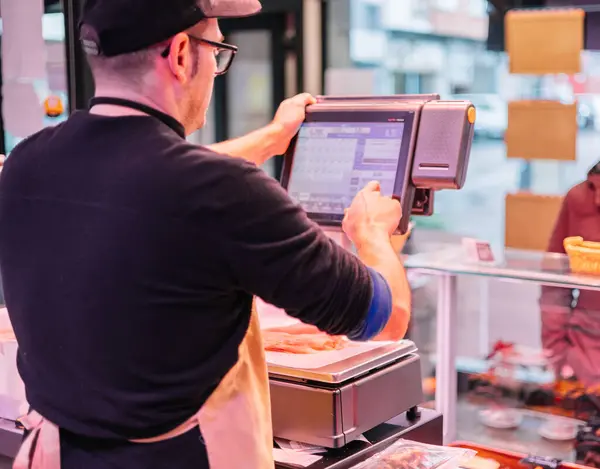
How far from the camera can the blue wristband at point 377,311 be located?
3.85 ft

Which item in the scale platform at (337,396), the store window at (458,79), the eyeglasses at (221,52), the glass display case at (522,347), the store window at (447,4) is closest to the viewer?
the eyeglasses at (221,52)

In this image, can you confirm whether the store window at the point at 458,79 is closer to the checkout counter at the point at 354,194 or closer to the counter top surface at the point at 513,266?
the counter top surface at the point at 513,266

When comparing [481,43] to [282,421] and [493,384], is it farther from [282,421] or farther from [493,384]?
[282,421]

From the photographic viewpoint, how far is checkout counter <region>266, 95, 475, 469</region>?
1512 millimetres

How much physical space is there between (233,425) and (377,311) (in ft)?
0.86

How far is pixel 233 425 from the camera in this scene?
3.94 ft

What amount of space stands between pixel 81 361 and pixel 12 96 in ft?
8.95

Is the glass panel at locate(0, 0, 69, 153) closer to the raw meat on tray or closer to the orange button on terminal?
the raw meat on tray

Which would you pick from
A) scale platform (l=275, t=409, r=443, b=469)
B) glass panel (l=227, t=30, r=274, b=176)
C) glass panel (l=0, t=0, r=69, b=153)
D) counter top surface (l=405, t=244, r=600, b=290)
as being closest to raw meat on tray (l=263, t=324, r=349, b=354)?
scale platform (l=275, t=409, r=443, b=469)

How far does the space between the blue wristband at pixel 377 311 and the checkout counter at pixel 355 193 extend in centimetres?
32

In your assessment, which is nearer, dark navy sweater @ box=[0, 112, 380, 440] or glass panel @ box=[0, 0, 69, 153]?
dark navy sweater @ box=[0, 112, 380, 440]

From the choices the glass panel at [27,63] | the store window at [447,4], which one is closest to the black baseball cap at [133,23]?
the glass panel at [27,63]

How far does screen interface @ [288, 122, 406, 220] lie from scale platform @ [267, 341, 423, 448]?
0.95 ft

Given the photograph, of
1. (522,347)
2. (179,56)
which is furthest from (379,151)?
(522,347)
